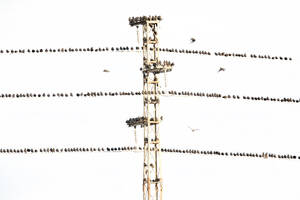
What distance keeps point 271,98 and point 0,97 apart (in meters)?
19.8

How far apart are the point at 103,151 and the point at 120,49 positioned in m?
7.25

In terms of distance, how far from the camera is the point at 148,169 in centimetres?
6875

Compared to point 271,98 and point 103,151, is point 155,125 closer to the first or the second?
point 103,151

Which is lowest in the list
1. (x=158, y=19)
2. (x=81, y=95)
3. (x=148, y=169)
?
(x=148, y=169)

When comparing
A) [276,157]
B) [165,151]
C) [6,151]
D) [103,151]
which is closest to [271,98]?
[276,157]

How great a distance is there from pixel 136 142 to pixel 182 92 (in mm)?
4831

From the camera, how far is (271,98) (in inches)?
2835

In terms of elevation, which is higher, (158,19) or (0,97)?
(158,19)

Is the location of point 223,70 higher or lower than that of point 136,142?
higher

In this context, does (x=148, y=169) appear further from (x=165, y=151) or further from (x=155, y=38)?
(x=155, y=38)

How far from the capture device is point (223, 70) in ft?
230

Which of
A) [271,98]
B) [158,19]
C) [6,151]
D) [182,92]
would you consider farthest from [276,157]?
[6,151]

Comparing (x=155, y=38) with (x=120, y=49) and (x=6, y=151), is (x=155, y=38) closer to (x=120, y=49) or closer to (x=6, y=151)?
Result: (x=120, y=49)

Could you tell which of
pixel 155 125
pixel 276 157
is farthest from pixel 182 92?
pixel 276 157
